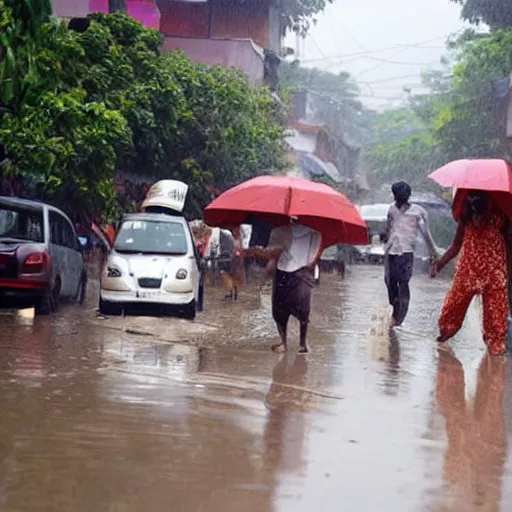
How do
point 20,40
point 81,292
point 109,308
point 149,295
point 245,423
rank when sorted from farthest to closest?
point 81,292, point 109,308, point 149,295, point 245,423, point 20,40

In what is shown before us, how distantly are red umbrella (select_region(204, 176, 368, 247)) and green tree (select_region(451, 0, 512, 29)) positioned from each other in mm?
25374

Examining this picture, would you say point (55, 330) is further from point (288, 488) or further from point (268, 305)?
point (288, 488)

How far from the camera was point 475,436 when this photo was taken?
7.12 m

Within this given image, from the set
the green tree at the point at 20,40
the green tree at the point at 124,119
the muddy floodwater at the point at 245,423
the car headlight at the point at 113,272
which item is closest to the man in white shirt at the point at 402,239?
the muddy floodwater at the point at 245,423

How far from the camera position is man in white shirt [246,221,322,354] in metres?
10.8

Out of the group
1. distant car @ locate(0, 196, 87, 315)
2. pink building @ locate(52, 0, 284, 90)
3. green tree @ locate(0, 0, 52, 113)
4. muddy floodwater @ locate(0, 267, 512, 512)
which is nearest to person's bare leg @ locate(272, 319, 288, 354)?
muddy floodwater @ locate(0, 267, 512, 512)

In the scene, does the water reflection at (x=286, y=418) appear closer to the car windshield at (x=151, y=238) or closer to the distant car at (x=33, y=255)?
the distant car at (x=33, y=255)

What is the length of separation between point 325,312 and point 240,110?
31.0 ft

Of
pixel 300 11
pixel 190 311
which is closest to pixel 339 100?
pixel 300 11

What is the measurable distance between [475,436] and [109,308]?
8.08 meters

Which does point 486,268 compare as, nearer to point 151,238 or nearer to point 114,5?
point 151,238

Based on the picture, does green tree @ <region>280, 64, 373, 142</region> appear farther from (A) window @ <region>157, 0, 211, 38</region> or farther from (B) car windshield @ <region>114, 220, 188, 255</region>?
(B) car windshield @ <region>114, 220, 188, 255</region>

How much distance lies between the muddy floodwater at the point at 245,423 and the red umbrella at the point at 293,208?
1.30 metres

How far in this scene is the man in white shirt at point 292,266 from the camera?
10781 millimetres
